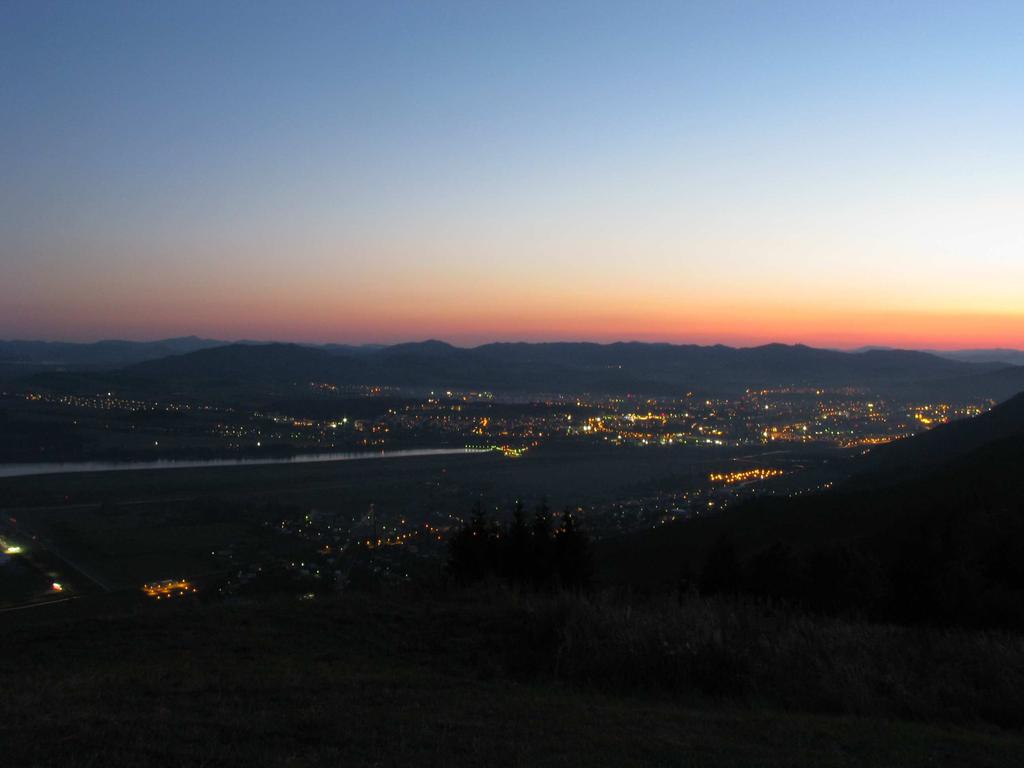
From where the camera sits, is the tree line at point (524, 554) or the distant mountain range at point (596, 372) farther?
the distant mountain range at point (596, 372)

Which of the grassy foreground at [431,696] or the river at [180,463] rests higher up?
the grassy foreground at [431,696]

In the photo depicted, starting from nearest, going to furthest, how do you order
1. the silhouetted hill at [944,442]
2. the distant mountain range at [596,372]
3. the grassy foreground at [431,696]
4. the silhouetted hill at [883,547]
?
the grassy foreground at [431,696] < the silhouetted hill at [883,547] < the silhouetted hill at [944,442] < the distant mountain range at [596,372]

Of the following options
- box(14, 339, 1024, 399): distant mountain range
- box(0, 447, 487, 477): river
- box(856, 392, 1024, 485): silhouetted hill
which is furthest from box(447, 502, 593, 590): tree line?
box(14, 339, 1024, 399): distant mountain range

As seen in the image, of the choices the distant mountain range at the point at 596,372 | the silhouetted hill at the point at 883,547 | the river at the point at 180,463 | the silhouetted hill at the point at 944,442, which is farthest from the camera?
the distant mountain range at the point at 596,372

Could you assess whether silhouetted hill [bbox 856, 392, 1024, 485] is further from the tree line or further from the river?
the tree line

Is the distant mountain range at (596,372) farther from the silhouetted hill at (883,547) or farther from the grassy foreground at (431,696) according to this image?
the grassy foreground at (431,696)

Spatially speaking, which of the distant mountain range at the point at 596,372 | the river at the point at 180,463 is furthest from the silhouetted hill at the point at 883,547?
the distant mountain range at the point at 596,372
